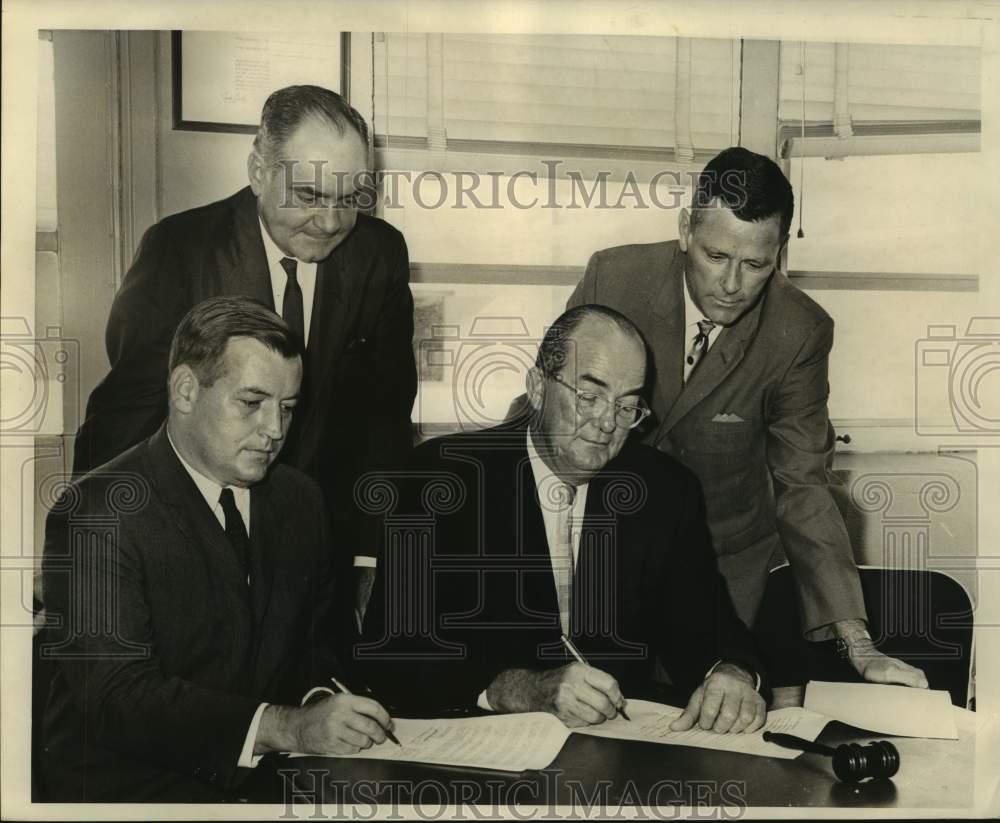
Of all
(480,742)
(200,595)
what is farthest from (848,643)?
(200,595)

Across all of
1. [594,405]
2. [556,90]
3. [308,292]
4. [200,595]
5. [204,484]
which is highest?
[556,90]

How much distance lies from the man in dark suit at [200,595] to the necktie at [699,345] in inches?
35.3

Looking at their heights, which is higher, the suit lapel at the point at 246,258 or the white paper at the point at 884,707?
the suit lapel at the point at 246,258

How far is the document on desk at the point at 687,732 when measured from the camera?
2.58 meters

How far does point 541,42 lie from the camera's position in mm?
2678

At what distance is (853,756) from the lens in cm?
257

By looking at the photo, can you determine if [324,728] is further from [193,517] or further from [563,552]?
[563,552]

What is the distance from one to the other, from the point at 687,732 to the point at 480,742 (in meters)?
0.46

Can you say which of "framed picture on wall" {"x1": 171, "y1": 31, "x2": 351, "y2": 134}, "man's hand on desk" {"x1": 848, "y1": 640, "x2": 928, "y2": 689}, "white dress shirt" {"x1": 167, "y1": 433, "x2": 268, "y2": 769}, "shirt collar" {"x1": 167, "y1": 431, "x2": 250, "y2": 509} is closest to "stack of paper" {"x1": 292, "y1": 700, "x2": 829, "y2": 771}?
"white dress shirt" {"x1": 167, "y1": 433, "x2": 268, "y2": 769}

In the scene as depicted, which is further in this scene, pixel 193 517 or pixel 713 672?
pixel 713 672

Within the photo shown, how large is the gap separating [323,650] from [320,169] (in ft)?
3.55

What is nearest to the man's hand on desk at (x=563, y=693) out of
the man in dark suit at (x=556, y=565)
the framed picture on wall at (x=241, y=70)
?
the man in dark suit at (x=556, y=565)

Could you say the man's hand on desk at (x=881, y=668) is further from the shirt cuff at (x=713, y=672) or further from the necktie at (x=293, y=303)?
the necktie at (x=293, y=303)

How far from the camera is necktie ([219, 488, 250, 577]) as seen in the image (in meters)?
2.57
